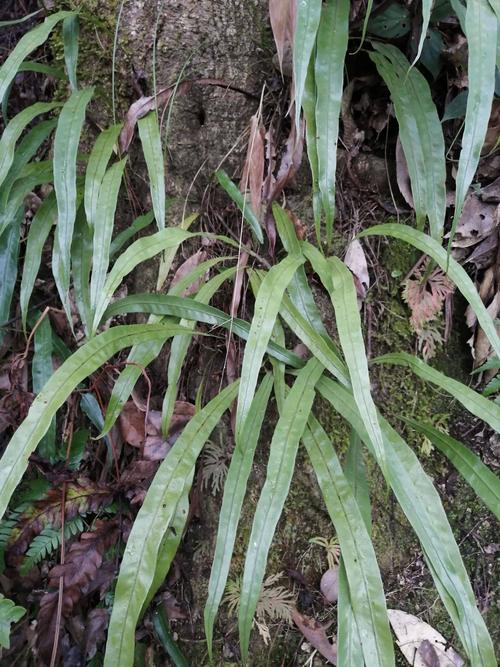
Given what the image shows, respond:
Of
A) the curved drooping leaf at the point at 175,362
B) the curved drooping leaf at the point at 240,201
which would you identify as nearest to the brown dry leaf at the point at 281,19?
the curved drooping leaf at the point at 240,201

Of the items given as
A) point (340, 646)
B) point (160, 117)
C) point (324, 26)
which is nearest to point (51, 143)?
point (160, 117)

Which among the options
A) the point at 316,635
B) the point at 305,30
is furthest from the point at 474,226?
the point at 316,635

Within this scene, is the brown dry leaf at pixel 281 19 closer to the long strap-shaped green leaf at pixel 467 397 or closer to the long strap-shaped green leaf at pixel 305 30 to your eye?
the long strap-shaped green leaf at pixel 305 30

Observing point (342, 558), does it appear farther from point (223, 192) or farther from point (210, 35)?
point (210, 35)

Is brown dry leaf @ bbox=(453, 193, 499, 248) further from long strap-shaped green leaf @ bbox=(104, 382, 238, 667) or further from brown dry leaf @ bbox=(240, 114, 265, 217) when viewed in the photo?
long strap-shaped green leaf @ bbox=(104, 382, 238, 667)

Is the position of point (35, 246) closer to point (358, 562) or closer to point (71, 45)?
point (71, 45)

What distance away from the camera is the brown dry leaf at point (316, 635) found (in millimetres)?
913

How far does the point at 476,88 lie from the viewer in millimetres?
751

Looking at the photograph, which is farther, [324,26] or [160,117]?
[160,117]

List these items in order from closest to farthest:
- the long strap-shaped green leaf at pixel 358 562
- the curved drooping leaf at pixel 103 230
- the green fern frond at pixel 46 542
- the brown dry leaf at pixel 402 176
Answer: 1. the long strap-shaped green leaf at pixel 358 562
2. the curved drooping leaf at pixel 103 230
3. the green fern frond at pixel 46 542
4. the brown dry leaf at pixel 402 176

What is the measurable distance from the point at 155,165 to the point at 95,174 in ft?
0.34

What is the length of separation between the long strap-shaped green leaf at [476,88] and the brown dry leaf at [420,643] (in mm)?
646

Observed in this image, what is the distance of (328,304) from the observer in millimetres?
1086

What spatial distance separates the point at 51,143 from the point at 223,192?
1.51 ft
